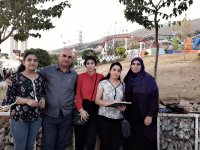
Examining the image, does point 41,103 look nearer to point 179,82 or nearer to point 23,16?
point 23,16

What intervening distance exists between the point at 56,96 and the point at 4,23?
304 inches

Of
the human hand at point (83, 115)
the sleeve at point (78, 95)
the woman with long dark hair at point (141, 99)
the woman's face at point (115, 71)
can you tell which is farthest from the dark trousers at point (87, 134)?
the woman's face at point (115, 71)

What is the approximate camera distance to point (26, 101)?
3898 millimetres

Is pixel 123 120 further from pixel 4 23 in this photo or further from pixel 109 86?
pixel 4 23

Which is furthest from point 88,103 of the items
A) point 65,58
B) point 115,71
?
point 65,58

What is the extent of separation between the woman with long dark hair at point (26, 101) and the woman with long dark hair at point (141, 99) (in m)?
1.13

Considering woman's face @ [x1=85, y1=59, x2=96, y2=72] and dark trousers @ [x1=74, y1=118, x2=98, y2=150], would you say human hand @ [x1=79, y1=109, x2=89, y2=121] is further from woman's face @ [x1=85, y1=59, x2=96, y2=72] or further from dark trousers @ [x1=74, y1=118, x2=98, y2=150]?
woman's face @ [x1=85, y1=59, x2=96, y2=72]

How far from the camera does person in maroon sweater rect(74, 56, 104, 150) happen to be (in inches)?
174

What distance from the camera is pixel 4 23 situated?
37.3 feet

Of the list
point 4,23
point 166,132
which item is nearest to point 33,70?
point 166,132

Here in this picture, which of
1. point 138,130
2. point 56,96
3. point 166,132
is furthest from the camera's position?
point 166,132

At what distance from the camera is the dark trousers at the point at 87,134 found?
4.53 meters

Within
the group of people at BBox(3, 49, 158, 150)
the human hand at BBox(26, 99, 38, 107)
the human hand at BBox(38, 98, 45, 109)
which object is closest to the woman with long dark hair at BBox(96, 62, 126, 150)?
the group of people at BBox(3, 49, 158, 150)

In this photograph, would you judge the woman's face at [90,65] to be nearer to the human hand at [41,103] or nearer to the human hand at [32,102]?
the human hand at [41,103]
